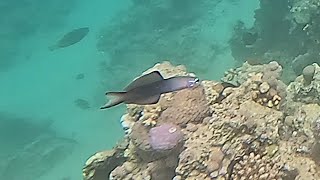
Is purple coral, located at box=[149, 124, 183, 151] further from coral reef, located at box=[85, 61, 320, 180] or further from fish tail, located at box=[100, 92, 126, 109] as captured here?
fish tail, located at box=[100, 92, 126, 109]

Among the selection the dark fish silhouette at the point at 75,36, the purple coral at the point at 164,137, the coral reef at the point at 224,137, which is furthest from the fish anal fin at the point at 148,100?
the dark fish silhouette at the point at 75,36

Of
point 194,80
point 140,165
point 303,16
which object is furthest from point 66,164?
point 194,80

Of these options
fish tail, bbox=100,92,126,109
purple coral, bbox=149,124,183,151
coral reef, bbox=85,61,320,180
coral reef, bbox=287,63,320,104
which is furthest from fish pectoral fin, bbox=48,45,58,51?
fish tail, bbox=100,92,126,109

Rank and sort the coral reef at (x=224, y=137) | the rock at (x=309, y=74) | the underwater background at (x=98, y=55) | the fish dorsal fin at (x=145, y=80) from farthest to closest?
the underwater background at (x=98, y=55)
the rock at (x=309, y=74)
the coral reef at (x=224, y=137)
the fish dorsal fin at (x=145, y=80)

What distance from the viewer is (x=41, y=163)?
Result: 50.5ft

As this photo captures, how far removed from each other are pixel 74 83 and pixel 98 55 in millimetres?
1678

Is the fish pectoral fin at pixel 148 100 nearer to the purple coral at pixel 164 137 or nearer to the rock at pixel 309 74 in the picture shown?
the purple coral at pixel 164 137

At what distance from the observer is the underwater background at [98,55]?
11.8 m

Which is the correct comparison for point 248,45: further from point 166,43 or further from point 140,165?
point 140,165

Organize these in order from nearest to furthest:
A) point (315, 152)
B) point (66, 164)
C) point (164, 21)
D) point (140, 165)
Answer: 1. point (315, 152)
2. point (140, 165)
3. point (66, 164)
4. point (164, 21)

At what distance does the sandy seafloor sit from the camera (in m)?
15.2

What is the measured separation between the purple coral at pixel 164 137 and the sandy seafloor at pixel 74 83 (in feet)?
35.9

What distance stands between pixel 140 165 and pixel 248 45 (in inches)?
370

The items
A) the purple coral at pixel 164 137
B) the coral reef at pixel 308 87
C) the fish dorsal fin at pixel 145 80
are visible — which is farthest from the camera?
the coral reef at pixel 308 87
